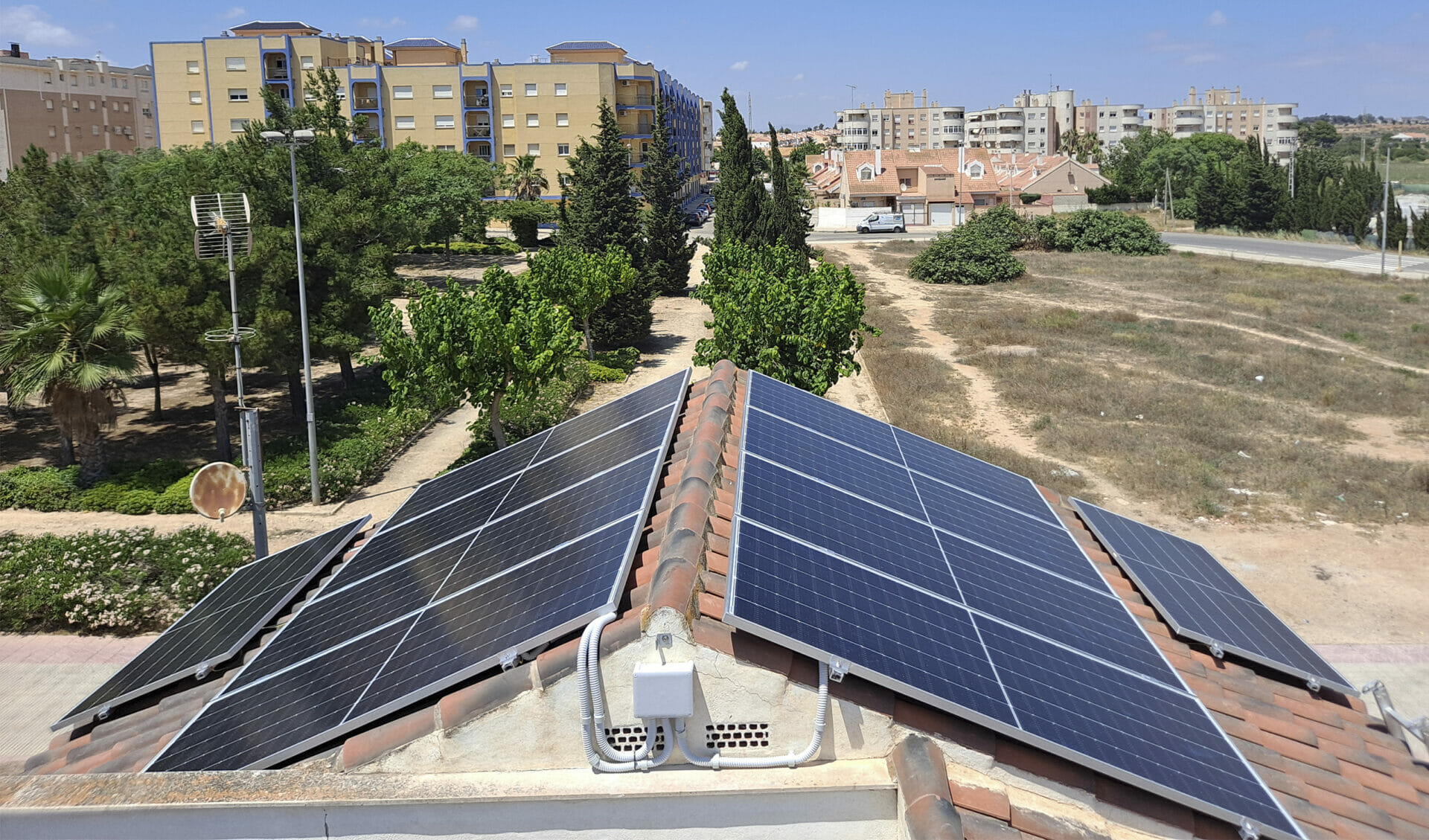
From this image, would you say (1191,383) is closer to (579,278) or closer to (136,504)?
(579,278)

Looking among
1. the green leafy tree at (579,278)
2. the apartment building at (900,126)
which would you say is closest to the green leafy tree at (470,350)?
the green leafy tree at (579,278)

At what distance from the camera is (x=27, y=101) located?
71.9 metres

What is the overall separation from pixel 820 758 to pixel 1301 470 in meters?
20.5

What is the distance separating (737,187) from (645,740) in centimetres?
4010

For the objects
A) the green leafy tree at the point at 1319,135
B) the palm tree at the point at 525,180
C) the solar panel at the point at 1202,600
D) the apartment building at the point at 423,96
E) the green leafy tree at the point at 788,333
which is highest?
the green leafy tree at the point at 1319,135

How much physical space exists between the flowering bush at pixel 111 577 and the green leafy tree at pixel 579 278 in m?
13.3

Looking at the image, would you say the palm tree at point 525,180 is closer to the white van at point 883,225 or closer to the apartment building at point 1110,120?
the white van at point 883,225

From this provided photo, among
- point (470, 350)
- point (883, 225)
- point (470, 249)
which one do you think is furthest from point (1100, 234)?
point (470, 350)

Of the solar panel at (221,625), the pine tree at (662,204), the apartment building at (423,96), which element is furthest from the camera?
the apartment building at (423,96)

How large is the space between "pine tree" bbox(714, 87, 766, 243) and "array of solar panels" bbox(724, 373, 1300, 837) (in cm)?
3547

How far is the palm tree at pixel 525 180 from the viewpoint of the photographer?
70750 millimetres

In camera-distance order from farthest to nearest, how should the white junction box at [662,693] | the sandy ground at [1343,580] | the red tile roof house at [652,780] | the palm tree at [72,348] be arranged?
the palm tree at [72,348], the sandy ground at [1343,580], the red tile roof house at [652,780], the white junction box at [662,693]

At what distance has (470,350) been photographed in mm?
18984

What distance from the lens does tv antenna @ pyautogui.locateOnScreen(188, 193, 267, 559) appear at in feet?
39.2
